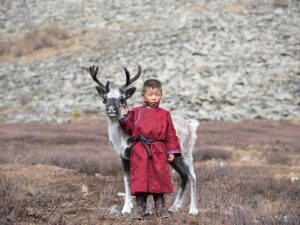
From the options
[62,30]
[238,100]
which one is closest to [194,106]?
[238,100]

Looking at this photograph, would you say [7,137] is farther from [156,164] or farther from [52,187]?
[156,164]

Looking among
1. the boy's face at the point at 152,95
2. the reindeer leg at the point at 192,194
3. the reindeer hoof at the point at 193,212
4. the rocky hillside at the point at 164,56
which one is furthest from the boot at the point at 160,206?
the rocky hillside at the point at 164,56

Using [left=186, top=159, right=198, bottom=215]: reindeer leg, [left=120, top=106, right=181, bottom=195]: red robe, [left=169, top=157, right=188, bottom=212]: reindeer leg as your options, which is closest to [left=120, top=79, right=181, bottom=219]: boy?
[left=120, top=106, right=181, bottom=195]: red robe

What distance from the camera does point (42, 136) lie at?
65.5 ft

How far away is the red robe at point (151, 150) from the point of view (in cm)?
564

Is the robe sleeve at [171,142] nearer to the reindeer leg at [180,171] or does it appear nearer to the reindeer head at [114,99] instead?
the reindeer head at [114,99]

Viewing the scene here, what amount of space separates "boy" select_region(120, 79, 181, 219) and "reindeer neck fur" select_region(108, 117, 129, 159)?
31cm

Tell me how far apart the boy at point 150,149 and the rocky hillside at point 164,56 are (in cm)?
2151

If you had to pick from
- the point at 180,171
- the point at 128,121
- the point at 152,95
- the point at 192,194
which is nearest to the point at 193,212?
the point at 192,194

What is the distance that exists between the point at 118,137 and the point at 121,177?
16.6 ft

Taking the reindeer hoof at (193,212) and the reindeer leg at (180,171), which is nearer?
the reindeer hoof at (193,212)

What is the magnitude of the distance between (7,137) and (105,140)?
11.9ft

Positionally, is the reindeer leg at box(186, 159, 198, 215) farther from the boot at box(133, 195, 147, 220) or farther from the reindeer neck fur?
the reindeer neck fur

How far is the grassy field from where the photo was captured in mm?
5520
